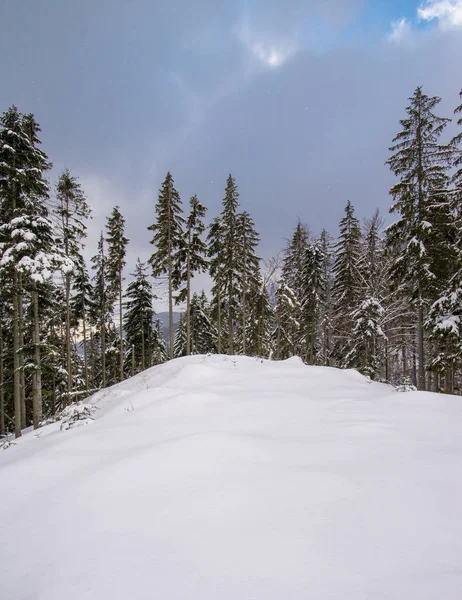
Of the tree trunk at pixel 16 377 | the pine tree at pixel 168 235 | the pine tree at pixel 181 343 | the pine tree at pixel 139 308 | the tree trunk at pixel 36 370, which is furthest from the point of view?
the pine tree at pixel 181 343

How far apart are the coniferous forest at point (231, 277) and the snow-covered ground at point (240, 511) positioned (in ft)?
17.7

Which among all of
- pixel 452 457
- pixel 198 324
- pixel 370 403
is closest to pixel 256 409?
pixel 370 403

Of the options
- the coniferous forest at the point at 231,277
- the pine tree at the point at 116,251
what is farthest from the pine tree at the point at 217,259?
the pine tree at the point at 116,251

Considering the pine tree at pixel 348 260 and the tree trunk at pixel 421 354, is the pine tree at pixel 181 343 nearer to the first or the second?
the pine tree at pixel 348 260

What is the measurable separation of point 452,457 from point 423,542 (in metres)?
1.95

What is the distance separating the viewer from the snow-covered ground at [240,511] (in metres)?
1.98

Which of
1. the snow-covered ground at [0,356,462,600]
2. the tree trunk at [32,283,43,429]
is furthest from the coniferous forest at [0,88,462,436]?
the snow-covered ground at [0,356,462,600]

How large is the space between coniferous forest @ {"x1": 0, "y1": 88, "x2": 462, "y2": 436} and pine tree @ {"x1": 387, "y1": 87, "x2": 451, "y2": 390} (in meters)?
0.05

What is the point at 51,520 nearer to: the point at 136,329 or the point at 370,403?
the point at 370,403

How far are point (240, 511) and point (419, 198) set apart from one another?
55.4 feet

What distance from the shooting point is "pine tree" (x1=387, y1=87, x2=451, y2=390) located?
13.8 metres

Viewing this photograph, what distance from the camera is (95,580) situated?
2049 mm

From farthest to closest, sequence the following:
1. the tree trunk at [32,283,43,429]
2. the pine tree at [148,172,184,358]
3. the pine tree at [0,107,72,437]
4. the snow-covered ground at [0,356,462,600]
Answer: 1. the pine tree at [148,172,184,358]
2. the tree trunk at [32,283,43,429]
3. the pine tree at [0,107,72,437]
4. the snow-covered ground at [0,356,462,600]

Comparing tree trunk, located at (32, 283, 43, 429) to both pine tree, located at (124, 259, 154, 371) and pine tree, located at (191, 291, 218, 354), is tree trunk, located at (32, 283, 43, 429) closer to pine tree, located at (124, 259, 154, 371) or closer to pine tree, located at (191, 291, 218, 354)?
pine tree, located at (124, 259, 154, 371)
